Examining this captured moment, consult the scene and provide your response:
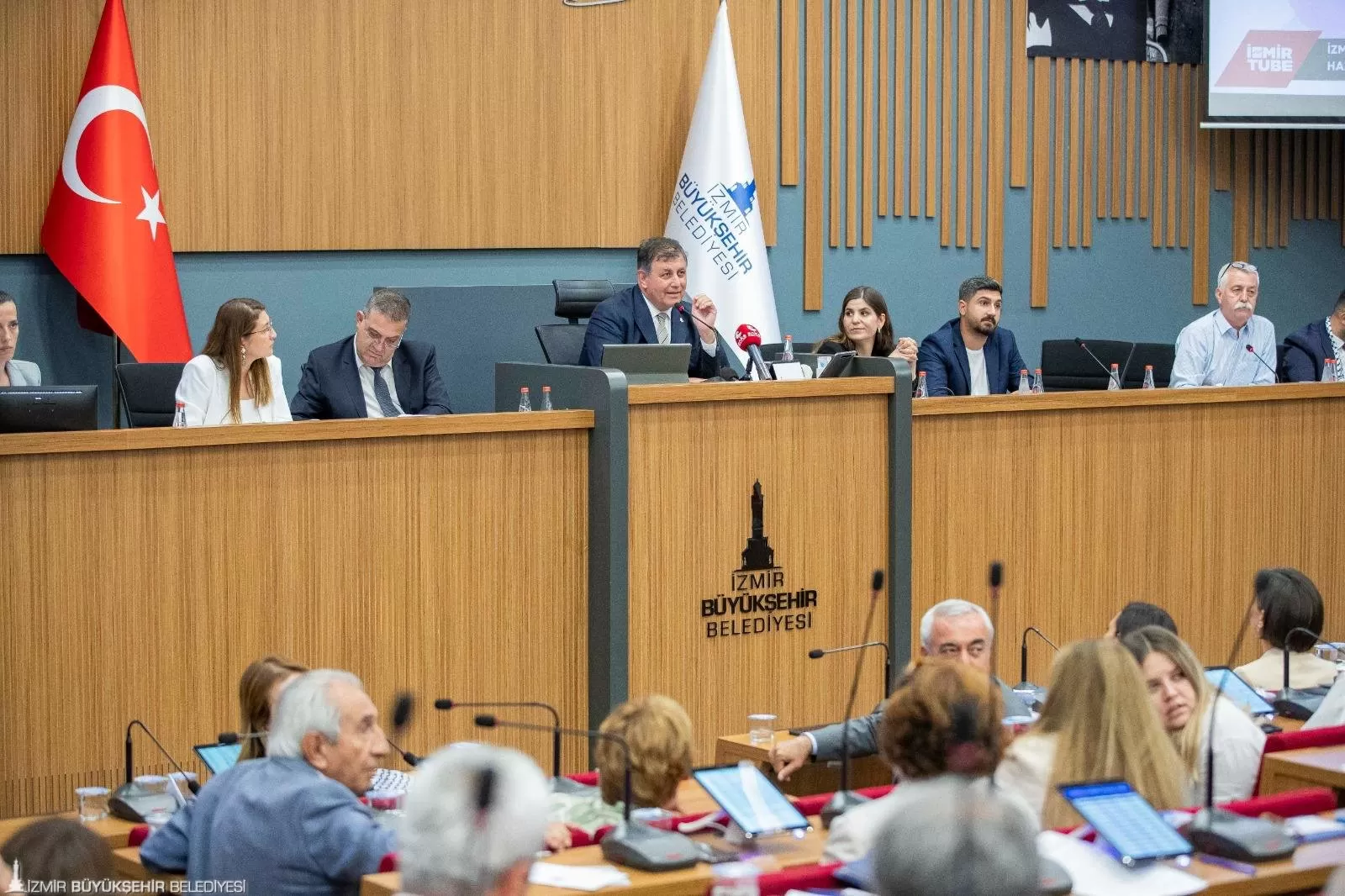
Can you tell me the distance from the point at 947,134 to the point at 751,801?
6.59 m

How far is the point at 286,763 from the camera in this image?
316 centimetres

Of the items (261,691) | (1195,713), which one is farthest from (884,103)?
(261,691)

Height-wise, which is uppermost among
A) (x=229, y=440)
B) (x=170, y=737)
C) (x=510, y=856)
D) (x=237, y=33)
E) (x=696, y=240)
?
(x=237, y=33)

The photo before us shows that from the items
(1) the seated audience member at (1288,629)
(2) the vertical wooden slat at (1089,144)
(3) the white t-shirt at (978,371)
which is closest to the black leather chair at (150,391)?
(3) the white t-shirt at (978,371)

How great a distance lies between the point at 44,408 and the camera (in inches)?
177

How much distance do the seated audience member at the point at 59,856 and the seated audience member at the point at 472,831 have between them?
0.39m

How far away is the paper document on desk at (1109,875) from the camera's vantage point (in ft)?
9.11

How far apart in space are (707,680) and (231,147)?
337 cm

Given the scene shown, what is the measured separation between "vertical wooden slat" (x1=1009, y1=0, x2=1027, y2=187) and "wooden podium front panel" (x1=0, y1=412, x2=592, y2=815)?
196 inches

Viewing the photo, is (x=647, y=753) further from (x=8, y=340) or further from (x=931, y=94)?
(x=931, y=94)

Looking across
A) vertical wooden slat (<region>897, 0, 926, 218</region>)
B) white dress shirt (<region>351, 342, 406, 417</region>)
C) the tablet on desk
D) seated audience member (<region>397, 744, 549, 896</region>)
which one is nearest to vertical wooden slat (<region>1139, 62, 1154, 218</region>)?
vertical wooden slat (<region>897, 0, 926, 218</region>)

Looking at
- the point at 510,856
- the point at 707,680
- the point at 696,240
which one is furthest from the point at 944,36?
the point at 510,856

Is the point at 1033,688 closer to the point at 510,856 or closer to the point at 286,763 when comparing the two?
the point at 286,763

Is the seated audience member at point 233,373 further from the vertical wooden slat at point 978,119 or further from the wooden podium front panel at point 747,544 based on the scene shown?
the vertical wooden slat at point 978,119
